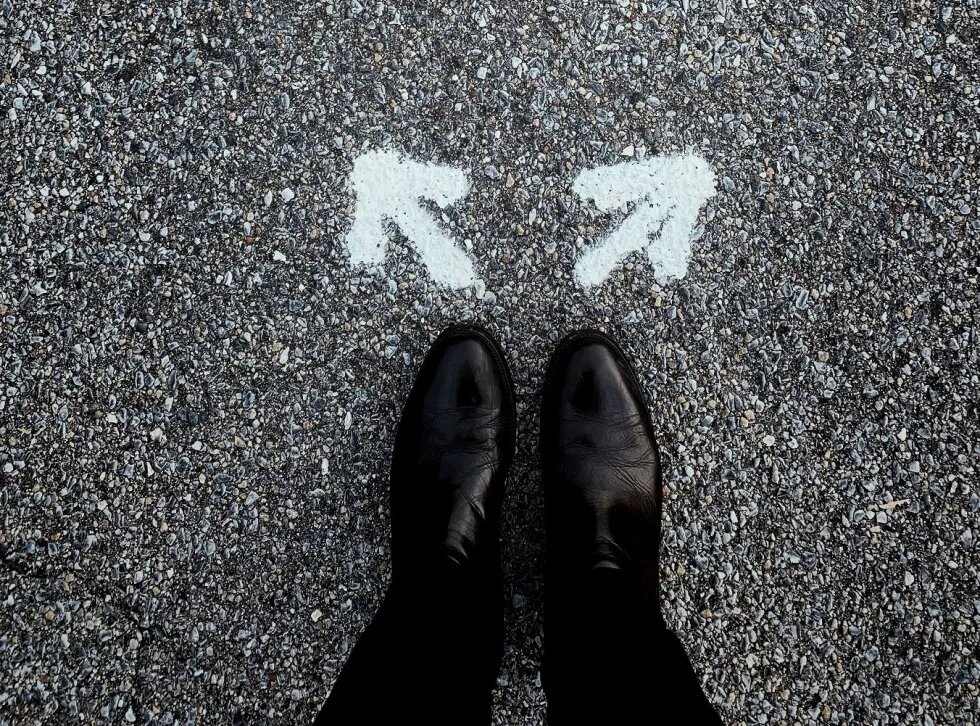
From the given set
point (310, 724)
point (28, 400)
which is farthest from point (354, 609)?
point (28, 400)

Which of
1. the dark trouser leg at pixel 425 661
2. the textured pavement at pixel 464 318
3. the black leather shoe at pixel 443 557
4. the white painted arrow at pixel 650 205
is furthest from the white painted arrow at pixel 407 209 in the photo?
the dark trouser leg at pixel 425 661

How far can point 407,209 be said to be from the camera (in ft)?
5.80

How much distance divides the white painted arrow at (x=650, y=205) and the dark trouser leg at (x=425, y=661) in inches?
37.7

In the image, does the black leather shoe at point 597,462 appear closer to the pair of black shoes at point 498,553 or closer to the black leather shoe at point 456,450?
the pair of black shoes at point 498,553

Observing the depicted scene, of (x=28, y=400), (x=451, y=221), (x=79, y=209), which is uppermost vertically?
(x=79, y=209)

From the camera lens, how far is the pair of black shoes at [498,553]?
139 cm

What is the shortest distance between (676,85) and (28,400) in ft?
6.96

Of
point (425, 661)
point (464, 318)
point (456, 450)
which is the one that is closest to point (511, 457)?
point (456, 450)

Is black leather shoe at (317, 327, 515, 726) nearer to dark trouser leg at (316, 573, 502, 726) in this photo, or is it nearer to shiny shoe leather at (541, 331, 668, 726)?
dark trouser leg at (316, 573, 502, 726)

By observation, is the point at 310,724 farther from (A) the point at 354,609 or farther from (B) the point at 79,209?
(B) the point at 79,209

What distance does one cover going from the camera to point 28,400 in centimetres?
173

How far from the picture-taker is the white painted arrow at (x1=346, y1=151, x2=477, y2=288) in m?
1.76

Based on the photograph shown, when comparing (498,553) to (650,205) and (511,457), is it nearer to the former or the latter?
(511,457)

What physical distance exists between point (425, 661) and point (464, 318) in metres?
0.91
